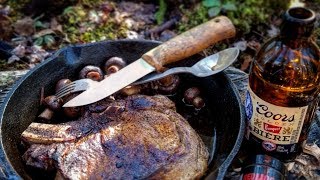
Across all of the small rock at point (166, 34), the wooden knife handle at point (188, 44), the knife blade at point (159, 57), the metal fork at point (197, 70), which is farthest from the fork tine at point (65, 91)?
the small rock at point (166, 34)

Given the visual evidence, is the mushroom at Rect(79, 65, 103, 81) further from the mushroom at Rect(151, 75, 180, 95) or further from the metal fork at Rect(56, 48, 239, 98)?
the mushroom at Rect(151, 75, 180, 95)

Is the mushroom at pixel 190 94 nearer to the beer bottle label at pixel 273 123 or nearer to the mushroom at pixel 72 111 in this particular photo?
the beer bottle label at pixel 273 123

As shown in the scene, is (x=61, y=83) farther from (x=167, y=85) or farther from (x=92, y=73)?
(x=167, y=85)

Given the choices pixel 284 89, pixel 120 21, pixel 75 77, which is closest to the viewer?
pixel 284 89

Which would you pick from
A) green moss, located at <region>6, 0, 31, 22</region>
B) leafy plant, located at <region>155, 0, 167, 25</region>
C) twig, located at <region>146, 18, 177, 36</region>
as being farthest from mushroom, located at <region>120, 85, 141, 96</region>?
green moss, located at <region>6, 0, 31, 22</region>

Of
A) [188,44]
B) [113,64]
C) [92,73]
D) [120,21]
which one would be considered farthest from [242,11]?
[92,73]

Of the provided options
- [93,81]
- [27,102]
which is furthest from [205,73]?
[27,102]
